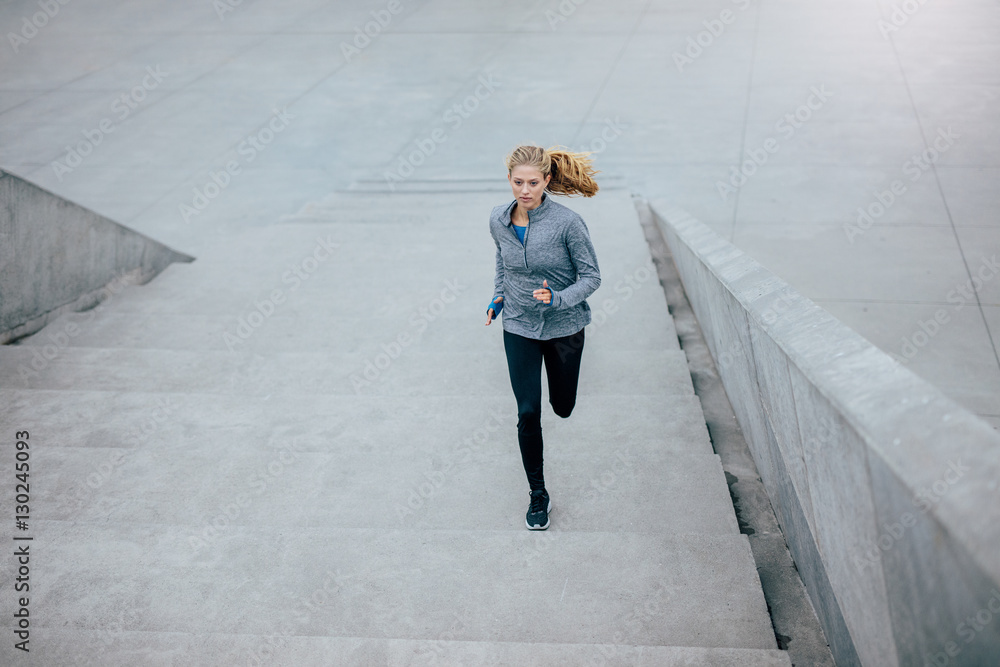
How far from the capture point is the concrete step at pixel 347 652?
2.67 m

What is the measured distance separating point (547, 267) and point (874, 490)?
1.85 metres

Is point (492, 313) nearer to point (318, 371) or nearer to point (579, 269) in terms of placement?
point (579, 269)

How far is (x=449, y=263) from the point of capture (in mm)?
7512

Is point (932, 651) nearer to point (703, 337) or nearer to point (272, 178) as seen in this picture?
point (703, 337)

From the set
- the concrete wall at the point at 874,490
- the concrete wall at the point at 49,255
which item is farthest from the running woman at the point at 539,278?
the concrete wall at the point at 49,255

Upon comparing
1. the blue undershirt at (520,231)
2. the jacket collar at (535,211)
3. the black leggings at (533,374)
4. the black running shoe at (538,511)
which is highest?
the jacket collar at (535,211)

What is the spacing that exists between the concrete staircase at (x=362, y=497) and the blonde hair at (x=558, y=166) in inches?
54.1

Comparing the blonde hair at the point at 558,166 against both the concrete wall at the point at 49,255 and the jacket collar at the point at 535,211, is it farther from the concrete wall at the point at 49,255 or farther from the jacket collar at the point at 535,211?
the concrete wall at the point at 49,255

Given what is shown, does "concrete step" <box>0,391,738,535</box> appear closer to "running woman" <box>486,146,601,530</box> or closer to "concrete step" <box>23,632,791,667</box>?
"running woman" <box>486,146,601,530</box>

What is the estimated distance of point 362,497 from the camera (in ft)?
12.7

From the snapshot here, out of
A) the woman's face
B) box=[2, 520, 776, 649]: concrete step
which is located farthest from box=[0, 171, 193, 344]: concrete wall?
the woman's face

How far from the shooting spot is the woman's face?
3.48 m

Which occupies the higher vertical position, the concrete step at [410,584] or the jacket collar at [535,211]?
the jacket collar at [535,211]

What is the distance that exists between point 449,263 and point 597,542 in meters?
4.48
